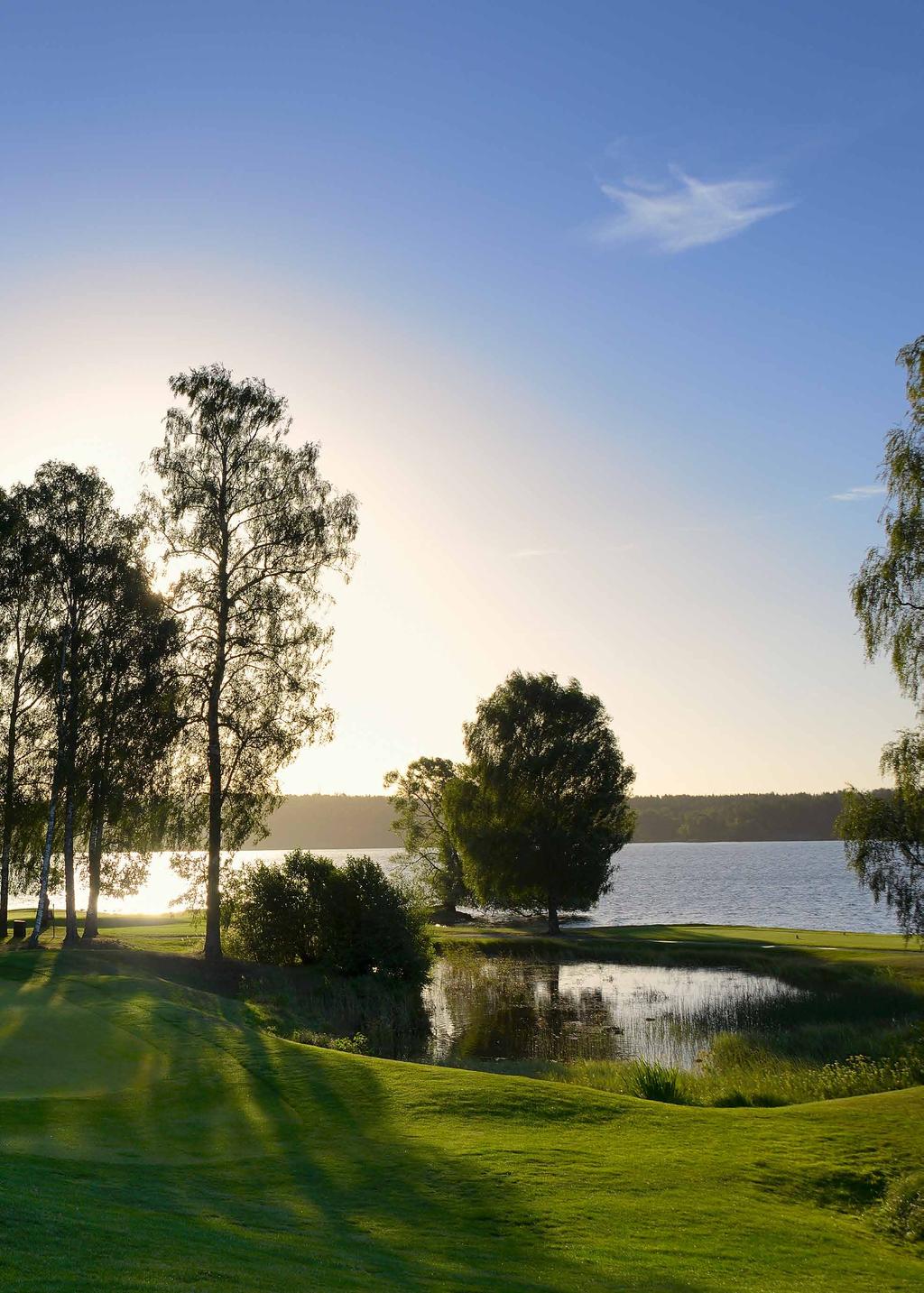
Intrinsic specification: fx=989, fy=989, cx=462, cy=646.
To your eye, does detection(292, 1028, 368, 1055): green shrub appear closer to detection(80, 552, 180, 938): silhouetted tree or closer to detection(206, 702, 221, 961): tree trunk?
detection(206, 702, 221, 961): tree trunk

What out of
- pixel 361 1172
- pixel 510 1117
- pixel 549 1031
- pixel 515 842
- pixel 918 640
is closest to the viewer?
pixel 361 1172

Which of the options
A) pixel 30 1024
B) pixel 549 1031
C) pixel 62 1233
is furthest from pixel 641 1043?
pixel 62 1233

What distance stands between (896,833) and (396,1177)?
18410 millimetres

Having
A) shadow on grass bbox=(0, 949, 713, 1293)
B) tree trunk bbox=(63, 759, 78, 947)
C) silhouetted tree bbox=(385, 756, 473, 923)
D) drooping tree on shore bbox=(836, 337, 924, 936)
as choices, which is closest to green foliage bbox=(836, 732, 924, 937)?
drooping tree on shore bbox=(836, 337, 924, 936)

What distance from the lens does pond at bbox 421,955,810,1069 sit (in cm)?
2852

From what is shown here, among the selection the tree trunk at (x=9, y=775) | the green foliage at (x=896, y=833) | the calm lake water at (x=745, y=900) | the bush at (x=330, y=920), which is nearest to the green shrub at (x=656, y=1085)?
the green foliage at (x=896, y=833)

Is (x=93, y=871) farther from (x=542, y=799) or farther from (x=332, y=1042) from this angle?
(x=542, y=799)

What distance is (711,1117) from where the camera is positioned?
51.0ft

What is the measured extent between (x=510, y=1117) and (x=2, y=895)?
32822 mm

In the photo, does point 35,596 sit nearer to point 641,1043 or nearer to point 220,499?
point 220,499

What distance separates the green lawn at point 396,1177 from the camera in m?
8.33

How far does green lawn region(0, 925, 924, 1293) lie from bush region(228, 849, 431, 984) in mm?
18157

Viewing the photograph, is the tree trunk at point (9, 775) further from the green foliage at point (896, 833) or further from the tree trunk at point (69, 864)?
the green foliage at point (896, 833)

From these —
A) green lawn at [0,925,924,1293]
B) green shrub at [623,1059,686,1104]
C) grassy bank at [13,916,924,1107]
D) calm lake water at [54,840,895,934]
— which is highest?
green lawn at [0,925,924,1293]
